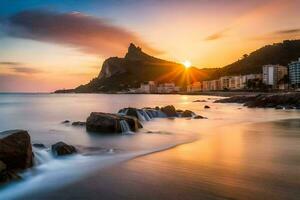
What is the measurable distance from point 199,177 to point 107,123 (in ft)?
38.4

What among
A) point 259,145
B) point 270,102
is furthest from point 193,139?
point 270,102

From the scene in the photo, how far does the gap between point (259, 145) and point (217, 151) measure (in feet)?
8.99

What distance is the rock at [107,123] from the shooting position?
2055cm

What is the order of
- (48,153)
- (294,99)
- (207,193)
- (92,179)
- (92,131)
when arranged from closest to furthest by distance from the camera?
(207,193), (92,179), (48,153), (92,131), (294,99)

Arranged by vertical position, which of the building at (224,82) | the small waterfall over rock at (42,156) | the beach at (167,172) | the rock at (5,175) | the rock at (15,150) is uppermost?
the building at (224,82)

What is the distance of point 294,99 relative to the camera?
54.2 m

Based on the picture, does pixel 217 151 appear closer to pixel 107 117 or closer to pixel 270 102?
pixel 107 117

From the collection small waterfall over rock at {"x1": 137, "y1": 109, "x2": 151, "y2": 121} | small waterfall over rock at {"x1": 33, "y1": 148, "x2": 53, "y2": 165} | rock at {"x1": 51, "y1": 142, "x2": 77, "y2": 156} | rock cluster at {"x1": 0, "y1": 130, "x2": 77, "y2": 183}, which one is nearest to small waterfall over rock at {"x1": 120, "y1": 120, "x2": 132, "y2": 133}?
rock at {"x1": 51, "y1": 142, "x2": 77, "y2": 156}

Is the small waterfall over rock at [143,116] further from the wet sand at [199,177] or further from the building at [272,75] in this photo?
the building at [272,75]

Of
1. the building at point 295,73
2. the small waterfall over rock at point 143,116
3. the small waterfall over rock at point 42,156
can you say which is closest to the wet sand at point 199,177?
the small waterfall over rock at point 42,156

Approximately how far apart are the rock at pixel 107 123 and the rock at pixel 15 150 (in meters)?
9.31

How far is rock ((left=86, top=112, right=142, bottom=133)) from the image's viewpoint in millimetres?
20547

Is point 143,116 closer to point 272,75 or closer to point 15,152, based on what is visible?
point 15,152

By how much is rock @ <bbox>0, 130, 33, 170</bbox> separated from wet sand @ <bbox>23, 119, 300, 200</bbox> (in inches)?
89.1
